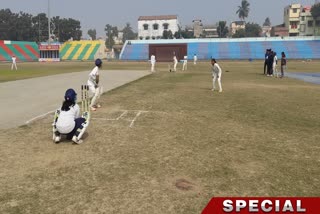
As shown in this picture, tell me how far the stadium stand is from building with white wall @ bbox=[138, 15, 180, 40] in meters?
65.8

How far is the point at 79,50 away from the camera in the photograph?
302 feet

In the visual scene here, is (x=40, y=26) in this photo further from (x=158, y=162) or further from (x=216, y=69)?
(x=158, y=162)

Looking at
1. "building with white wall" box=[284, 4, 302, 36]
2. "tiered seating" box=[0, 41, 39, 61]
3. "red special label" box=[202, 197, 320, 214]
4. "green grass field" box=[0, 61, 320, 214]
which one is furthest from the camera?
"building with white wall" box=[284, 4, 302, 36]

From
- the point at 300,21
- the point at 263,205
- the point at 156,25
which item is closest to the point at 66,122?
the point at 263,205

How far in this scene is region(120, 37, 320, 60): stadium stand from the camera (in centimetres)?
7756

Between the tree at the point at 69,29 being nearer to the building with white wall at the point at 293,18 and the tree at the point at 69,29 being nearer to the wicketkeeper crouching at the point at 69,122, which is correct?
the building with white wall at the point at 293,18

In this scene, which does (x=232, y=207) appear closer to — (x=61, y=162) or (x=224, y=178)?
(x=224, y=178)

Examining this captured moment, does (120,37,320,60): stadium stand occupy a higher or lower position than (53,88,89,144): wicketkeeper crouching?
higher

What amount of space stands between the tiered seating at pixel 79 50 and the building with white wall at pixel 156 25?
5882 cm

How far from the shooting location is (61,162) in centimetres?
645

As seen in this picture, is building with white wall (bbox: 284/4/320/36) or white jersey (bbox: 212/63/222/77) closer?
white jersey (bbox: 212/63/222/77)

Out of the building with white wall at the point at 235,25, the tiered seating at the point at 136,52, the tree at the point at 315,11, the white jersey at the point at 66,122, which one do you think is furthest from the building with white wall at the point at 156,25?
the white jersey at the point at 66,122

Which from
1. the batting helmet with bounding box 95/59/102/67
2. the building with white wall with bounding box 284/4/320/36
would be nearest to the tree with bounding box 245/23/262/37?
the building with white wall with bounding box 284/4/320/36

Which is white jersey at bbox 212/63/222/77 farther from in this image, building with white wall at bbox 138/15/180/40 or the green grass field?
Result: building with white wall at bbox 138/15/180/40
